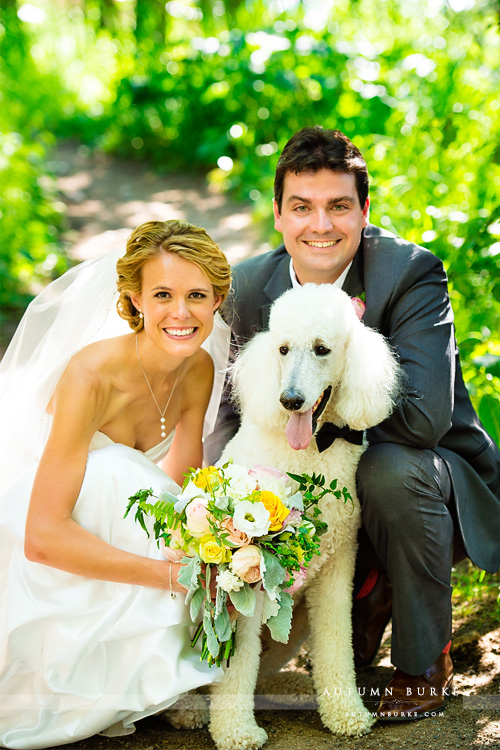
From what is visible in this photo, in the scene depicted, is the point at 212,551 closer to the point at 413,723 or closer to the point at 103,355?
the point at 103,355

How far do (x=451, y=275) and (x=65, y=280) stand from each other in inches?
69.9

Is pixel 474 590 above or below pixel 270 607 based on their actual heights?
above

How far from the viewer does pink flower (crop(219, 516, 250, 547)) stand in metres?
1.85

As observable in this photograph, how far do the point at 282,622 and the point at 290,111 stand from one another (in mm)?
5339

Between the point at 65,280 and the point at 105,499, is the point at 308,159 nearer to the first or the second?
the point at 65,280

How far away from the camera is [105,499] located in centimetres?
219

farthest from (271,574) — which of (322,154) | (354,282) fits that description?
(322,154)

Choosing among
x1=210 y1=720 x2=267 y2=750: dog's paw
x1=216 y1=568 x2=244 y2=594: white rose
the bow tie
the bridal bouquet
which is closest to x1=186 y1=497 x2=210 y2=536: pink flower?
the bridal bouquet

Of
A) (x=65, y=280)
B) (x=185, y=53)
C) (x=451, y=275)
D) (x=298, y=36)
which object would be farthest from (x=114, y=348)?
(x=185, y=53)

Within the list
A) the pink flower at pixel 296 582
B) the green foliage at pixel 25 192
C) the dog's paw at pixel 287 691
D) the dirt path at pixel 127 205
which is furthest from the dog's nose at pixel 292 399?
the dirt path at pixel 127 205

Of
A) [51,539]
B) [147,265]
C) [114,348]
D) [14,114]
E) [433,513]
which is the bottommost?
[51,539]

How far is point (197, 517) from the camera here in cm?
186

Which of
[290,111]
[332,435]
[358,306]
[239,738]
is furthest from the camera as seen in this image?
[290,111]

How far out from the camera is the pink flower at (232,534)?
1.85m
